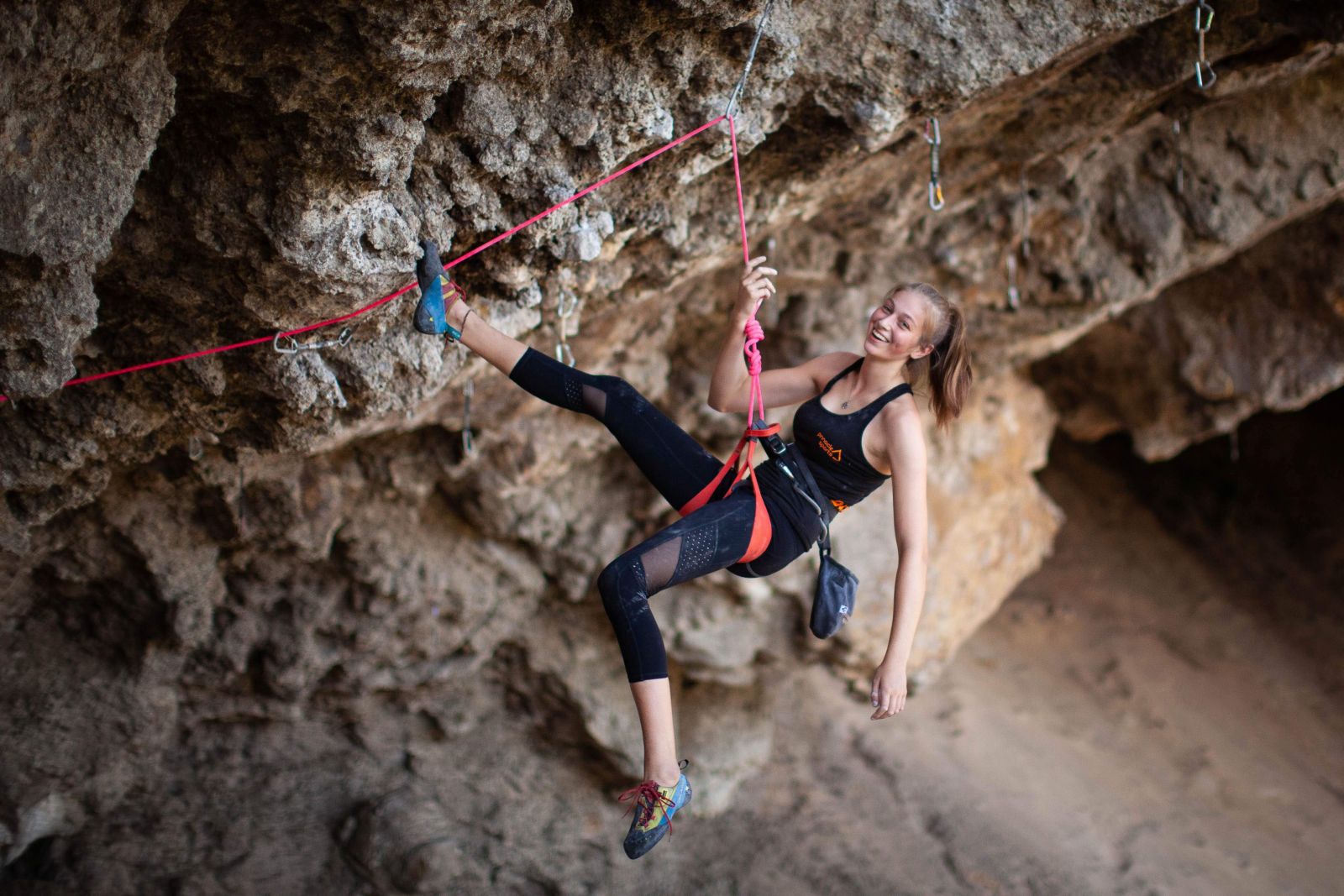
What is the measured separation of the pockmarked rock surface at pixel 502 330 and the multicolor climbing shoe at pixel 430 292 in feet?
0.16

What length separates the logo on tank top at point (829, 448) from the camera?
9.54 ft

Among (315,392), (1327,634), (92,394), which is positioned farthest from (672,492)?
(1327,634)

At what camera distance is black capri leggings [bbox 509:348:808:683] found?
8.52 ft

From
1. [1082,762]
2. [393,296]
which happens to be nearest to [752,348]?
[393,296]

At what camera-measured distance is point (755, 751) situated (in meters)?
5.56

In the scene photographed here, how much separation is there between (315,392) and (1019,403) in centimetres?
416

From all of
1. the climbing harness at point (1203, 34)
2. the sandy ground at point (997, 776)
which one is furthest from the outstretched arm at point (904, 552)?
the sandy ground at point (997, 776)

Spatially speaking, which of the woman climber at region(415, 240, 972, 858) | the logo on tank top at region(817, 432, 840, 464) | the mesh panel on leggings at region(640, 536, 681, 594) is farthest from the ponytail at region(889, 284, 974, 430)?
the mesh panel on leggings at region(640, 536, 681, 594)

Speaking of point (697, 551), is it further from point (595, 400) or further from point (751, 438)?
point (595, 400)

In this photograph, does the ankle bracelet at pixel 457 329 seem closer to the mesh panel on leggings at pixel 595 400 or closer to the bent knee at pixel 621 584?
the mesh panel on leggings at pixel 595 400

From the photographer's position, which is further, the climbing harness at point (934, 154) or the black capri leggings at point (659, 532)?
the climbing harness at point (934, 154)

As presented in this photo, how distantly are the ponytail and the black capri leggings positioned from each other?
0.54 metres

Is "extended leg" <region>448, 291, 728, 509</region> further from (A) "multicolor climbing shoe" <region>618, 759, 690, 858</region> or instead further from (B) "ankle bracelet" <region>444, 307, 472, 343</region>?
(A) "multicolor climbing shoe" <region>618, 759, 690, 858</region>

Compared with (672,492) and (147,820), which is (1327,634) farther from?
(147,820)
